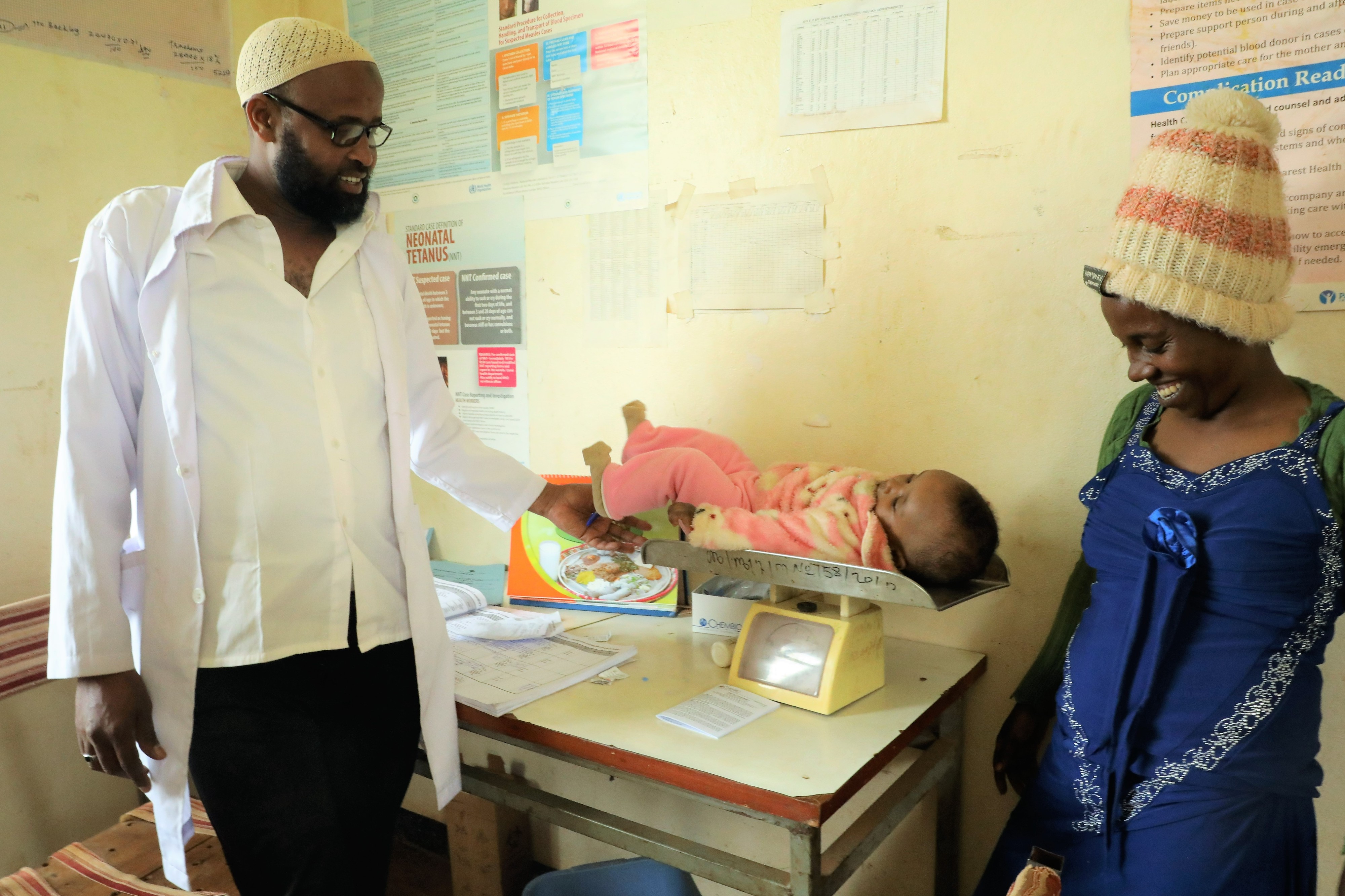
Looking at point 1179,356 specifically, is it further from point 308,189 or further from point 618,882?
point 618,882

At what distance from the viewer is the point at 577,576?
6.87ft

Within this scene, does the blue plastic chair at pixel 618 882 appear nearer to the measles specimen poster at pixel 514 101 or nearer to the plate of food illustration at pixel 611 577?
the plate of food illustration at pixel 611 577

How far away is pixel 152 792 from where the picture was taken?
1.37 meters

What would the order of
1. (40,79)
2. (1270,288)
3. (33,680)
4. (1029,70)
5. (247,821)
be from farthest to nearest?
1. (40,79)
2. (33,680)
3. (1029,70)
4. (247,821)
5. (1270,288)

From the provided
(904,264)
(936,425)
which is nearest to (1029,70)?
(904,264)

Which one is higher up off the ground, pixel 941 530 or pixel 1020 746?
pixel 941 530

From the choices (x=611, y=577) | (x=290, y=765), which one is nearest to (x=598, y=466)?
(x=611, y=577)

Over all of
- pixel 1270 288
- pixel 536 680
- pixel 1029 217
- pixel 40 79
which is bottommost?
pixel 536 680

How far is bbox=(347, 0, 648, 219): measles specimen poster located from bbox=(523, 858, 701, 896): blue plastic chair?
57.8 inches

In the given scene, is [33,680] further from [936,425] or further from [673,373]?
[936,425]

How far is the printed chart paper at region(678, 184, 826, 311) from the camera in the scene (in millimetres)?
1846

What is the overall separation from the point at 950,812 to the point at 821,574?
71 centimetres

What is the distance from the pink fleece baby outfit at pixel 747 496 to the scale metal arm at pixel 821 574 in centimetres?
3

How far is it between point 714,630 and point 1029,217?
1.00 m
